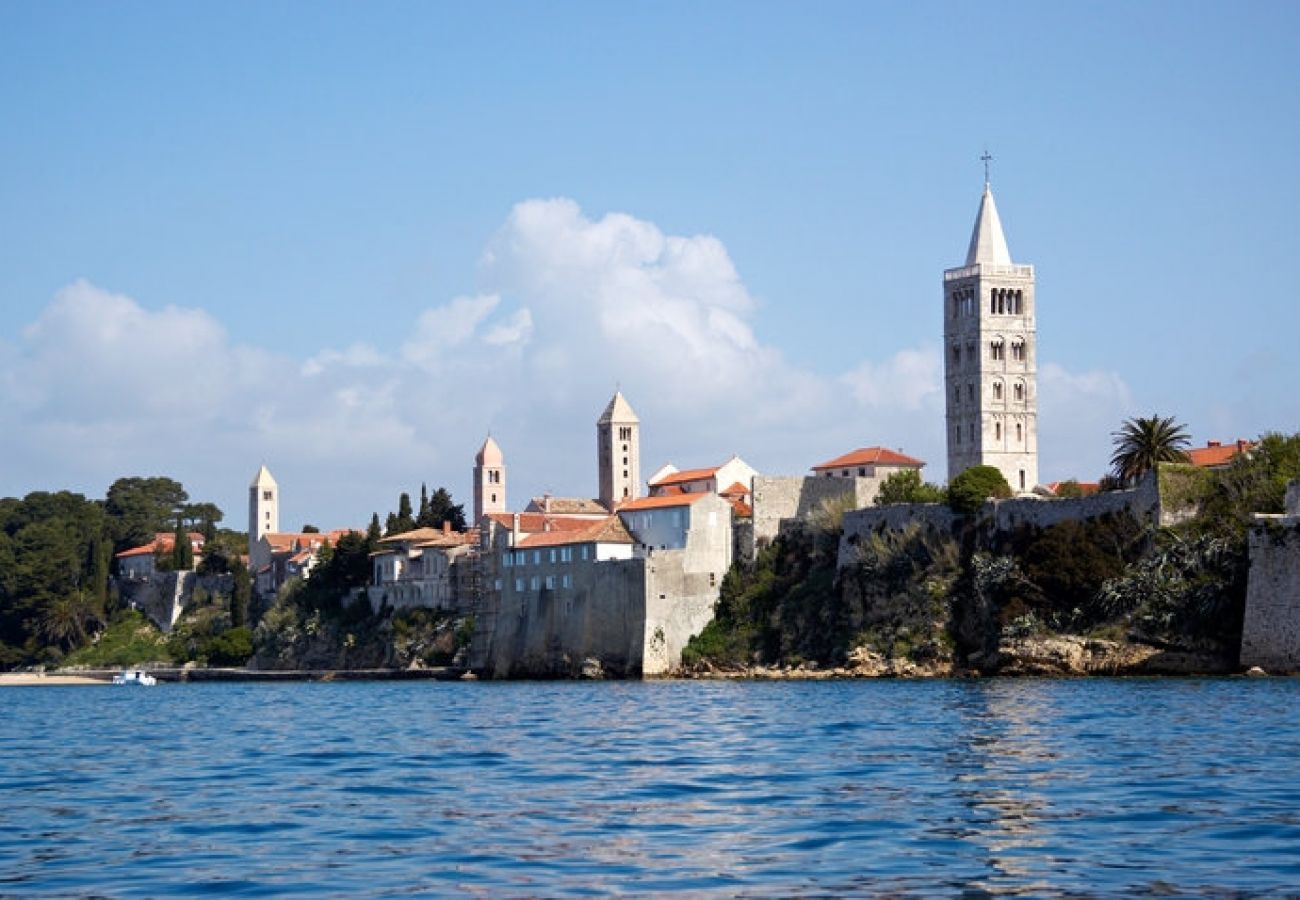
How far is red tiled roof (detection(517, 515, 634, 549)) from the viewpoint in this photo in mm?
74188

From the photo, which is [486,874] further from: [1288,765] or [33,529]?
[33,529]

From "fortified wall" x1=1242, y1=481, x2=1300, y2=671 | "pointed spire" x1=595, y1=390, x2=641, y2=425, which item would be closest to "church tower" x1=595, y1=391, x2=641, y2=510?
"pointed spire" x1=595, y1=390, x2=641, y2=425

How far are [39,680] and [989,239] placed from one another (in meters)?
52.2

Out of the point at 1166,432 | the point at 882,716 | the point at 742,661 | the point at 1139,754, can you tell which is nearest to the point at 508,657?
the point at 742,661

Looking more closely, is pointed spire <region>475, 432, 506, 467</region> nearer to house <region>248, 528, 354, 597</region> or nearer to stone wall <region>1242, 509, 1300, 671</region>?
house <region>248, 528, 354, 597</region>

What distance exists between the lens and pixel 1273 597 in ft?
152

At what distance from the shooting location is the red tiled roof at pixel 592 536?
7419cm

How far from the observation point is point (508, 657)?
7550cm

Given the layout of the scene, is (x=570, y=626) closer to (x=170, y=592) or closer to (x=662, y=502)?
(x=662, y=502)

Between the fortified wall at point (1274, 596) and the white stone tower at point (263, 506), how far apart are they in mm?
88871

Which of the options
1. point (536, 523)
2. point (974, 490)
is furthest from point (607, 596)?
point (974, 490)

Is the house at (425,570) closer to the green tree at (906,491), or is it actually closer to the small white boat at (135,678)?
the small white boat at (135,678)

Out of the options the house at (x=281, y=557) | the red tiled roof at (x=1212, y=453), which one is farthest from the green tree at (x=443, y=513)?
the red tiled roof at (x=1212, y=453)

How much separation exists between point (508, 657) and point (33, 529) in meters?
48.2
